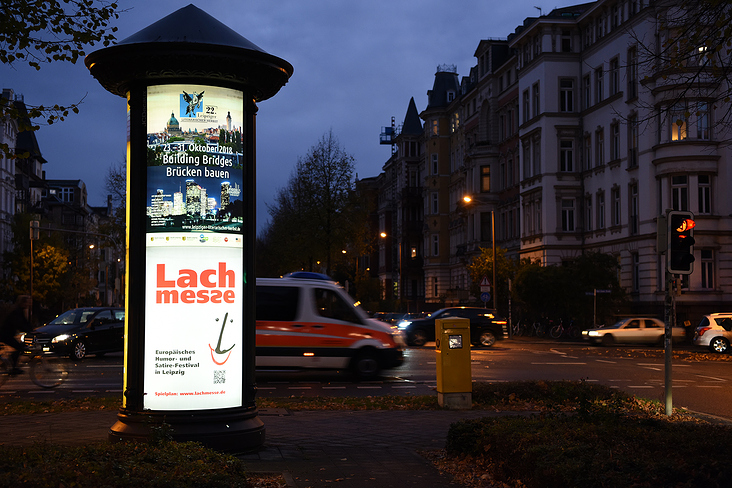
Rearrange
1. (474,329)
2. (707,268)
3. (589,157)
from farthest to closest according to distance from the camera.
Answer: (589,157)
(707,268)
(474,329)

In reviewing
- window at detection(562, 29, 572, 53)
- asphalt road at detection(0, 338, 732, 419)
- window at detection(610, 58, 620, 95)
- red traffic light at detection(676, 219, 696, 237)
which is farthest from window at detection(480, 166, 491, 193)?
red traffic light at detection(676, 219, 696, 237)

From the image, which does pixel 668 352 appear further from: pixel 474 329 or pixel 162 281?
pixel 474 329

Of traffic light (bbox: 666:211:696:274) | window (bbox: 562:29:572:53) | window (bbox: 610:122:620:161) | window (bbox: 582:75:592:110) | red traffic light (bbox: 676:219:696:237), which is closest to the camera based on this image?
traffic light (bbox: 666:211:696:274)

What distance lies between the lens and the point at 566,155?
5297 cm

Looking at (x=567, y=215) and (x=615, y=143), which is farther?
(x=567, y=215)

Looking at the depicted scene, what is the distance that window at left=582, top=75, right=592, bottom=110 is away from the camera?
5181cm

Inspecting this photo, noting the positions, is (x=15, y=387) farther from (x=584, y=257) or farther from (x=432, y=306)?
(x=432, y=306)

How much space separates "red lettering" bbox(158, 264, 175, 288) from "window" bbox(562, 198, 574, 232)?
4602 centimetres

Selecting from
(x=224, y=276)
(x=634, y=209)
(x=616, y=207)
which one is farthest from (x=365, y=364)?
(x=616, y=207)

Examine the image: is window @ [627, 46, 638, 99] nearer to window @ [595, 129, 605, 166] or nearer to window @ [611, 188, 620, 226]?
window @ [595, 129, 605, 166]

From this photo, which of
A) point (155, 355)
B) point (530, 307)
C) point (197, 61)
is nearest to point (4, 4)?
point (197, 61)

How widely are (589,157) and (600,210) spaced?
377cm

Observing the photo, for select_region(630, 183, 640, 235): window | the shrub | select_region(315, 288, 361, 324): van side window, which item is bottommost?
the shrub

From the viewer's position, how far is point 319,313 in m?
19.7
